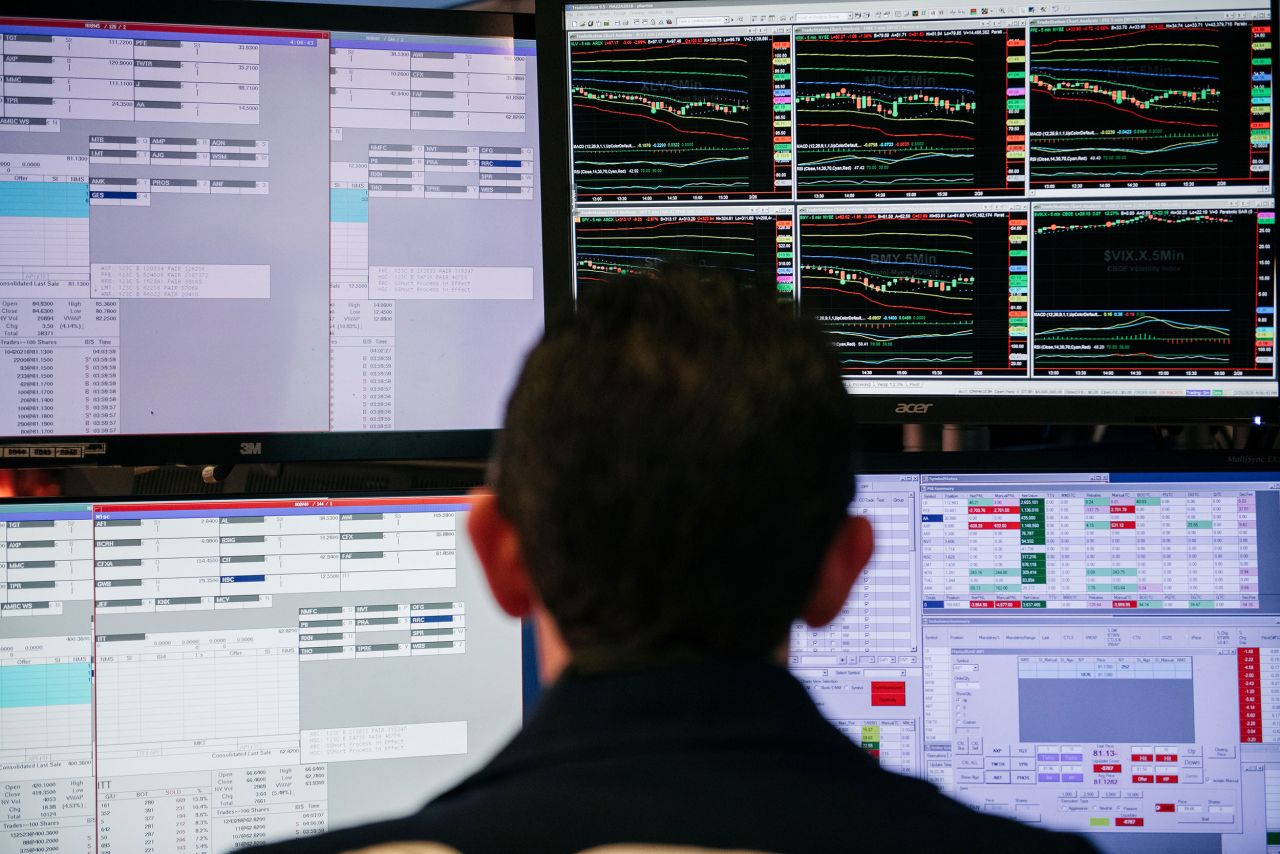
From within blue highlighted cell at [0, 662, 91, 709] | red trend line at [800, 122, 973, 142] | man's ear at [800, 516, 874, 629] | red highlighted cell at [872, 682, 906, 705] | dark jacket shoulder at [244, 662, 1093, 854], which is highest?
red trend line at [800, 122, 973, 142]

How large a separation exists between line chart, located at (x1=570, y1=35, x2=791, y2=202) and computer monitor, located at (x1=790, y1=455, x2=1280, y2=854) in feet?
1.20

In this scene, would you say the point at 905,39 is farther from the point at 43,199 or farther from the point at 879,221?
the point at 43,199

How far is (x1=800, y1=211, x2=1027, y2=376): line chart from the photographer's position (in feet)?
3.98

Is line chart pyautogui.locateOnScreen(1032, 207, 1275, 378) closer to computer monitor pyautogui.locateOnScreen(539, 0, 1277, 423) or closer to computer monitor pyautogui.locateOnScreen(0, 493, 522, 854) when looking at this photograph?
computer monitor pyautogui.locateOnScreen(539, 0, 1277, 423)

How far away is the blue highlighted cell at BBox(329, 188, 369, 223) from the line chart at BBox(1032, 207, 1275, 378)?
29.2 inches

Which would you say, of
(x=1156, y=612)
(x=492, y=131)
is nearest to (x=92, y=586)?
(x=492, y=131)

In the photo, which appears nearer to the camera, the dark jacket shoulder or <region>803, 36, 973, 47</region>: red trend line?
the dark jacket shoulder

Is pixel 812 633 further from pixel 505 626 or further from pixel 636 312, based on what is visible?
pixel 636 312

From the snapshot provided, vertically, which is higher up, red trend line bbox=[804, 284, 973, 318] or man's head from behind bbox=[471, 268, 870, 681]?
red trend line bbox=[804, 284, 973, 318]

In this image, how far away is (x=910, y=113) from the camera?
47.4 inches

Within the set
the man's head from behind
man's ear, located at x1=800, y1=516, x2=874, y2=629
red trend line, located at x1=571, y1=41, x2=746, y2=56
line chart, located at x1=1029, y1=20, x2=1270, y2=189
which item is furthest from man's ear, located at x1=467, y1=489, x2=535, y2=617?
line chart, located at x1=1029, y1=20, x2=1270, y2=189

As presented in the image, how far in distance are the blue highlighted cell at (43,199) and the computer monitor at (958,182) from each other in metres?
0.51

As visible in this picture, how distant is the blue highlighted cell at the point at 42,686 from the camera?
1205 mm

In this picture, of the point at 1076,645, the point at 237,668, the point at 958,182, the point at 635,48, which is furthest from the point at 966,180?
the point at 237,668
